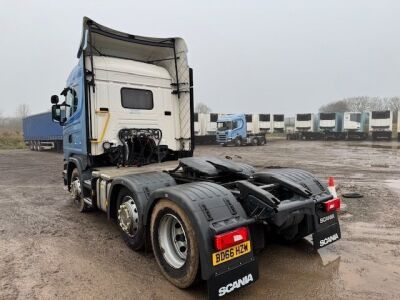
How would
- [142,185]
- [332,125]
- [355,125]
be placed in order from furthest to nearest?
1. [332,125]
2. [355,125]
3. [142,185]

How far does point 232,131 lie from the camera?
3303cm

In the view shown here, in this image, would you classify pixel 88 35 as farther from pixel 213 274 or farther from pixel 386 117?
pixel 386 117

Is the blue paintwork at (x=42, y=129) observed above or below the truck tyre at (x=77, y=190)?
above

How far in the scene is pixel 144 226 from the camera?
4.08 metres

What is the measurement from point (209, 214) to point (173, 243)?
2.79 ft

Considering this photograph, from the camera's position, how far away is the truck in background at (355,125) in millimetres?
40031

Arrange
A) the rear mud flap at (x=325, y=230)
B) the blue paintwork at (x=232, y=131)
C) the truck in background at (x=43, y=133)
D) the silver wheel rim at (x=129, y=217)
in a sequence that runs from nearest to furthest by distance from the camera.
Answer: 1. the rear mud flap at (x=325, y=230)
2. the silver wheel rim at (x=129, y=217)
3. the truck in background at (x=43, y=133)
4. the blue paintwork at (x=232, y=131)

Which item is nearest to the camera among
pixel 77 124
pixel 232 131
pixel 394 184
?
pixel 77 124

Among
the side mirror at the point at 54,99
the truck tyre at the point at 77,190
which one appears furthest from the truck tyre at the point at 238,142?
the side mirror at the point at 54,99

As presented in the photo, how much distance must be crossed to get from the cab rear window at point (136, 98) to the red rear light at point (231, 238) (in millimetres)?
4082

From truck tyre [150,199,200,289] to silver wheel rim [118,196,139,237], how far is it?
1.98 feet

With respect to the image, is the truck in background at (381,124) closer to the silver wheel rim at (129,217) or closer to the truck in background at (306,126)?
the truck in background at (306,126)

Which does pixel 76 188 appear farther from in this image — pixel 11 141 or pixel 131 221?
pixel 11 141

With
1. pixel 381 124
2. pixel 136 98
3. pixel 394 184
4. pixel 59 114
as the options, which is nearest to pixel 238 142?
pixel 381 124
